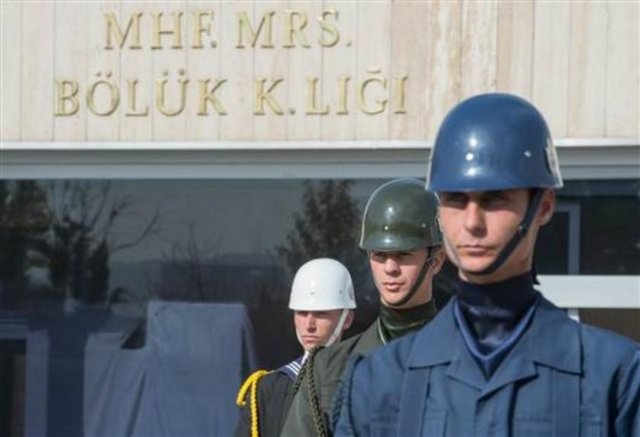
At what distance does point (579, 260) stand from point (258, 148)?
1.43m

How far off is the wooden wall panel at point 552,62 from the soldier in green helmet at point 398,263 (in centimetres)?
247

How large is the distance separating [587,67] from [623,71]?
0.14 m

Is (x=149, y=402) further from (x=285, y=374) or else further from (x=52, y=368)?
(x=285, y=374)

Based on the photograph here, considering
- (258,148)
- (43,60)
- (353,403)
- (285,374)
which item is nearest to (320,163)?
(258,148)

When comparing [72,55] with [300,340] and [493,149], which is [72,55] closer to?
[300,340]

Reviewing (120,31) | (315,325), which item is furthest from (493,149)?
(120,31)

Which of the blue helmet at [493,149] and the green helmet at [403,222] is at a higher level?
the blue helmet at [493,149]

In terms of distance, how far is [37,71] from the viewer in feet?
23.2

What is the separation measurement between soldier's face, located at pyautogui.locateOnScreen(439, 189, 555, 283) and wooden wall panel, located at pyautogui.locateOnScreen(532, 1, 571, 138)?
420cm

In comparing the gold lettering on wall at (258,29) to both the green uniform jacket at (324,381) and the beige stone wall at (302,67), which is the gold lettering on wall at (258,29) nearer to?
the beige stone wall at (302,67)

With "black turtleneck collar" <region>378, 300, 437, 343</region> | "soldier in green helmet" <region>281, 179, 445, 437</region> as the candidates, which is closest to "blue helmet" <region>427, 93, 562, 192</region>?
"soldier in green helmet" <region>281, 179, 445, 437</region>

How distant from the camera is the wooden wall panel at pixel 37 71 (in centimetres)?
707

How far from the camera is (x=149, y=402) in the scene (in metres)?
7.32

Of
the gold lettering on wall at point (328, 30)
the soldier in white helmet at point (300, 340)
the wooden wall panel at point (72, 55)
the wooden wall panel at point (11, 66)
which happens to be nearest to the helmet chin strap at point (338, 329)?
the soldier in white helmet at point (300, 340)
